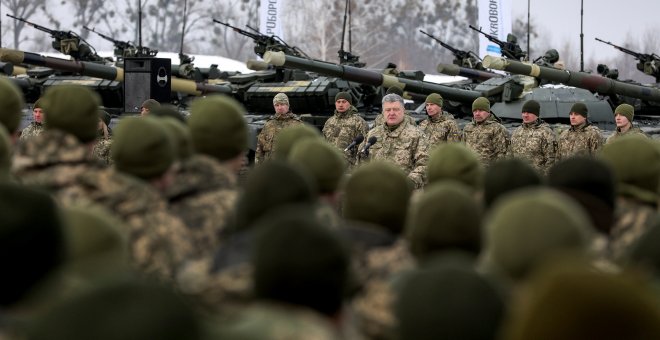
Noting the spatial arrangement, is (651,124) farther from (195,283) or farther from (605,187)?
(195,283)

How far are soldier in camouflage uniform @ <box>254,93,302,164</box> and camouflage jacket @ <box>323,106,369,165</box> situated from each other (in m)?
0.85

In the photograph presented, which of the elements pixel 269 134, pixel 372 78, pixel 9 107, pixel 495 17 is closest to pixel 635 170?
pixel 9 107

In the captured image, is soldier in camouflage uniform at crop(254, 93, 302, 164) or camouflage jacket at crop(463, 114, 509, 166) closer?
camouflage jacket at crop(463, 114, 509, 166)

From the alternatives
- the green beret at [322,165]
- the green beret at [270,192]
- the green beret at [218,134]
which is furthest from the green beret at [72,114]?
the green beret at [270,192]

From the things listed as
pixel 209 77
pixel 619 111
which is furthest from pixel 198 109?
pixel 209 77

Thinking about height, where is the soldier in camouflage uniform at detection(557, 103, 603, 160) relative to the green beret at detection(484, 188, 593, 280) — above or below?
above

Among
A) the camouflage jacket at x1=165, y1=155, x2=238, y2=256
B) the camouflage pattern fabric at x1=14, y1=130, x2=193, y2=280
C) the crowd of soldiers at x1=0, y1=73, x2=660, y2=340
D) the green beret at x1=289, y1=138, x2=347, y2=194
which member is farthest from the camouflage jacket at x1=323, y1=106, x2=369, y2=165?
the camouflage jacket at x1=165, y1=155, x2=238, y2=256

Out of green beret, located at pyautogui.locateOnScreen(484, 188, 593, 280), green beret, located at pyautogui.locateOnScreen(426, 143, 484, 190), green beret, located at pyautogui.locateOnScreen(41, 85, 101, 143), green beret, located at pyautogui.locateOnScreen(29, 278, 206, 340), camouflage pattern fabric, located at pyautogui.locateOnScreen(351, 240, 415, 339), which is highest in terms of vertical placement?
green beret, located at pyautogui.locateOnScreen(41, 85, 101, 143)

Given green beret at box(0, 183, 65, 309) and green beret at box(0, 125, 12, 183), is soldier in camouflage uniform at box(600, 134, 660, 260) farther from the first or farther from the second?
green beret at box(0, 183, 65, 309)

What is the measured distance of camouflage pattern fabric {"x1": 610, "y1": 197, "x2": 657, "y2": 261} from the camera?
5.50 meters

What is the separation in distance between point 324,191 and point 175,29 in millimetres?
73105

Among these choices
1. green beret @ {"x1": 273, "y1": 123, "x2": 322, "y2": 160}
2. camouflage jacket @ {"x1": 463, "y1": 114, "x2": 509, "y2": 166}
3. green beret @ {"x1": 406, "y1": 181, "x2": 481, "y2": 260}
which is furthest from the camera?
camouflage jacket @ {"x1": 463, "y1": 114, "x2": 509, "y2": 166}

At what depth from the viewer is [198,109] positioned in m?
6.77

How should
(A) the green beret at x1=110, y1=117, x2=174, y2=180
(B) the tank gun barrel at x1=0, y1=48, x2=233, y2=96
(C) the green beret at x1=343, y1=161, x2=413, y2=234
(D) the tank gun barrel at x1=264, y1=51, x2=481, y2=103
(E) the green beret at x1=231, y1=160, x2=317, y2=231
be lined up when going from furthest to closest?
(B) the tank gun barrel at x1=0, y1=48, x2=233, y2=96
(D) the tank gun barrel at x1=264, y1=51, x2=481, y2=103
(A) the green beret at x1=110, y1=117, x2=174, y2=180
(C) the green beret at x1=343, y1=161, x2=413, y2=234
(E) the green beret at x1=231, y1=160, x2=317, y2=231
